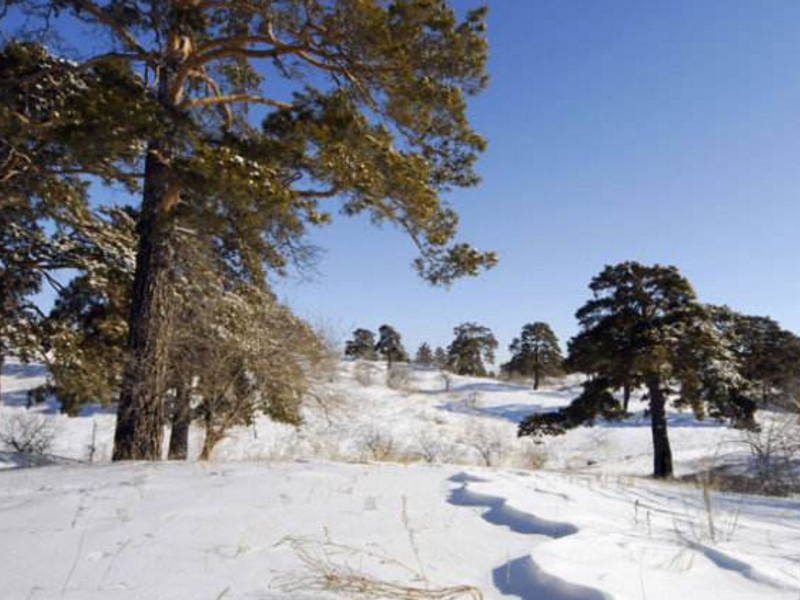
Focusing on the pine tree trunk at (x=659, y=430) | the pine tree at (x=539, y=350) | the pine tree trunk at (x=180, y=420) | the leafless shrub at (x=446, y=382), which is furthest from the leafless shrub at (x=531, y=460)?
the pine tree at (x=539, y=350)

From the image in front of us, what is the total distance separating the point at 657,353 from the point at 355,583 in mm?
11999

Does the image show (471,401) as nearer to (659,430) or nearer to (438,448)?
(438,448)

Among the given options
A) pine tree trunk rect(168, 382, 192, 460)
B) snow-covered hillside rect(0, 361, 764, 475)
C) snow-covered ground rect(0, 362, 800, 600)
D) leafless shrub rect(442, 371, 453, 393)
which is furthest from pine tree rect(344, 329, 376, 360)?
snow-covered ground rect(0, 362, 800, 600)

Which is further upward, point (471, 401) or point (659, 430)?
point (659, 430)

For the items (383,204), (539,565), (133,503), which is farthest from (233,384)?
(539,565)

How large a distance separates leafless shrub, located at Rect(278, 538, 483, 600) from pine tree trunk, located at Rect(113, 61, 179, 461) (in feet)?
16.6

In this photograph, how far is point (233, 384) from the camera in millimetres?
6891

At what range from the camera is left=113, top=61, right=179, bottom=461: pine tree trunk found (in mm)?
5543

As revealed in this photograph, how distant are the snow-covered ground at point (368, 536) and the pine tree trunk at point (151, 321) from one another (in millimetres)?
1686

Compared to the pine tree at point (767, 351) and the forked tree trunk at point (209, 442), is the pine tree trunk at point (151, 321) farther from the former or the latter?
the pine tree at point (767, 351)

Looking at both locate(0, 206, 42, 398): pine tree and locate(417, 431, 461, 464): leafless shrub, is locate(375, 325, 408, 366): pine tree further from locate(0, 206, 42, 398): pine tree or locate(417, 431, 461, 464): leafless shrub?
locate(0, 206, 42, 398): pine tree

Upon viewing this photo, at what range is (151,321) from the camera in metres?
5.94

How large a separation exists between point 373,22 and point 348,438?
14.0m

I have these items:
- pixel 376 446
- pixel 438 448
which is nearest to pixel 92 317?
pixel 376 446
